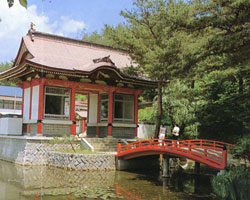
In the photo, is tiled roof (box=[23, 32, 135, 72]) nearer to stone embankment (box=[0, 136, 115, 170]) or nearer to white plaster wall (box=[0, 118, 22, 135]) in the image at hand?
white plaster wall (box=[0, 118, 22, 135])

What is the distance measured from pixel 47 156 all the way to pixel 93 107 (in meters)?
5.62

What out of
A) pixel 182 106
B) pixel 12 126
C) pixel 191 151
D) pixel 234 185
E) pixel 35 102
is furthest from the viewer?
pixel 182 106

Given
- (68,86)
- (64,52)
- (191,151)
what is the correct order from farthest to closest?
(64,52), (68,86), (191,151)

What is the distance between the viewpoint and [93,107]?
2031 centimetres

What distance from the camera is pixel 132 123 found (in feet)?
64.8

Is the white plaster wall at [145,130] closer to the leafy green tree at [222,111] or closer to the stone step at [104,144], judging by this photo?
the leafy green tree at [222,111]

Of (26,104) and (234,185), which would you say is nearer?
(234,185)

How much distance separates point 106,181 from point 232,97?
9.06 metres

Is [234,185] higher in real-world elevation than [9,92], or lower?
lower

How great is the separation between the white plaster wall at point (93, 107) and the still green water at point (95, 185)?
6265 mm

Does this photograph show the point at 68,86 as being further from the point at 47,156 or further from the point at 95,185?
the point at 95,185

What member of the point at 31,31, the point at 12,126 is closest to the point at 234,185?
the point at 12,126

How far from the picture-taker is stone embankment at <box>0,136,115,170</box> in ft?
46.6

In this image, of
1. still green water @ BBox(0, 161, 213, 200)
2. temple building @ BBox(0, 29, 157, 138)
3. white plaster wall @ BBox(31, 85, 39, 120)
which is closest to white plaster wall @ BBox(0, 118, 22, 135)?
temple building @ BBox(0, 29, 157, 138)
